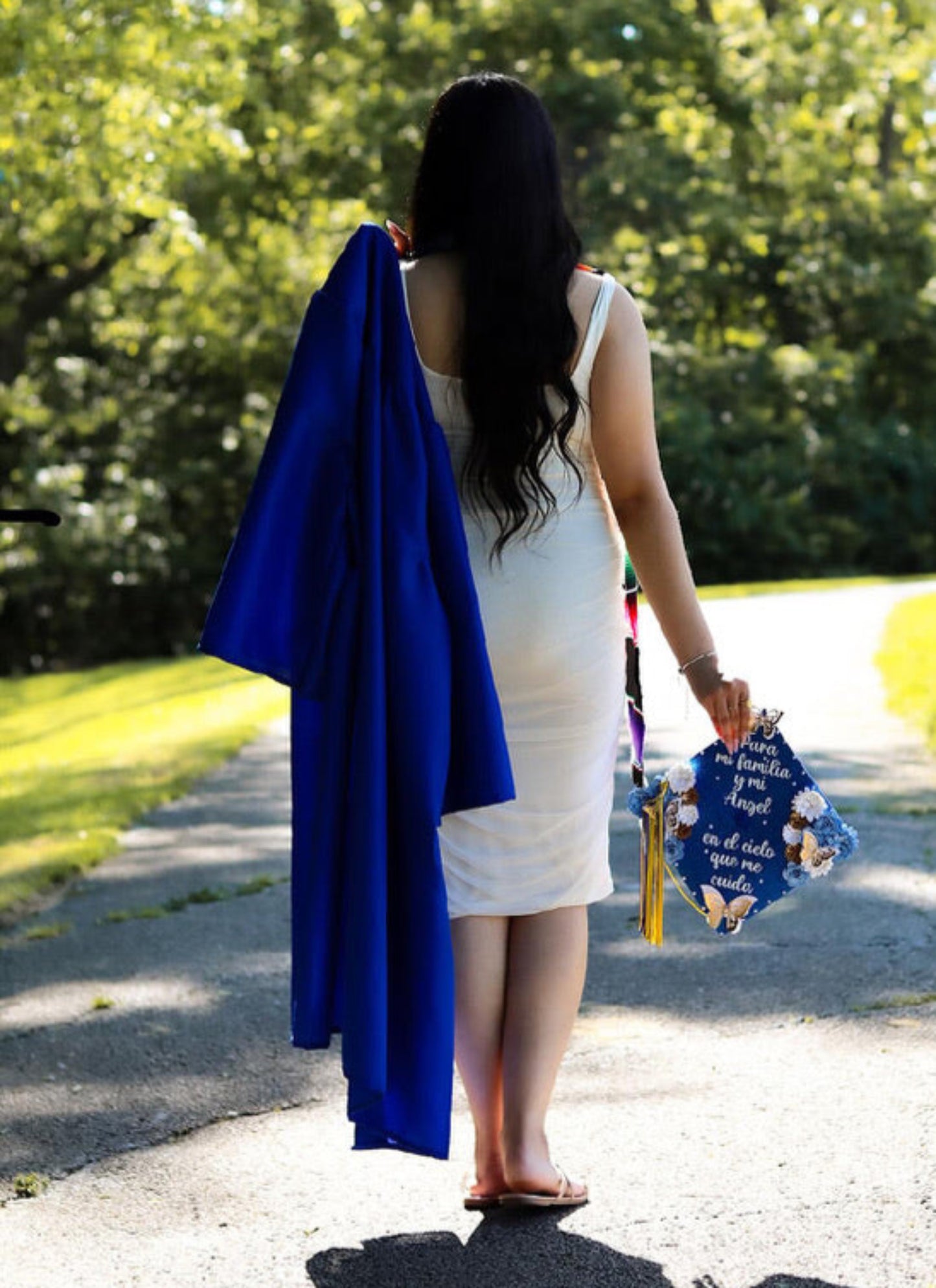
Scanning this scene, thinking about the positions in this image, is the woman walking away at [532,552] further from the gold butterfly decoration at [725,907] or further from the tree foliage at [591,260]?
the tree foliage at [591,260]

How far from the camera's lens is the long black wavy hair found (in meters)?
3.05

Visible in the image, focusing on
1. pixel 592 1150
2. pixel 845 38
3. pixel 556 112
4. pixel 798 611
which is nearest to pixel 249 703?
pixel 798 611

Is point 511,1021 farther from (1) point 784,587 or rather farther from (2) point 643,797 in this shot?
(1) point 784,587

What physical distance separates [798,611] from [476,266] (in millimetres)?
14996

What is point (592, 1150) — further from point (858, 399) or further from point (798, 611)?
point (858, 399)

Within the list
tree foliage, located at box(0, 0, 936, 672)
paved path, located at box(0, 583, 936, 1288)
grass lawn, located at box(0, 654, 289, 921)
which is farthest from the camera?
tree foliage, located at box(0, 0, 936, 672)

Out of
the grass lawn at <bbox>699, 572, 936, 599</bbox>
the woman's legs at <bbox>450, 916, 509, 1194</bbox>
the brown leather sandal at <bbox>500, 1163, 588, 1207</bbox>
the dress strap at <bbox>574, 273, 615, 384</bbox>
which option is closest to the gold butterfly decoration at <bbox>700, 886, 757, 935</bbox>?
the woman's legs at <bbox>450, 916, 509, 1194</bbox>

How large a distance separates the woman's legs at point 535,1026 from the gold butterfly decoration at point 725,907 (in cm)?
24

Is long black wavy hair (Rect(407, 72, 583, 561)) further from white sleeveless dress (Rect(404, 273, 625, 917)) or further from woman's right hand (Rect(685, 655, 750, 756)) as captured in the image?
woman's right hand (Rect(685, 655, 750, 756))

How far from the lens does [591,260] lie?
28.8 m

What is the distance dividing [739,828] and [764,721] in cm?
20

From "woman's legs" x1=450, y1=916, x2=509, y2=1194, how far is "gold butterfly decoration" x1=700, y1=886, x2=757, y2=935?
0.37m

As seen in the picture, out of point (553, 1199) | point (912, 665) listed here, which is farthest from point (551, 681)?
point (912, 665)

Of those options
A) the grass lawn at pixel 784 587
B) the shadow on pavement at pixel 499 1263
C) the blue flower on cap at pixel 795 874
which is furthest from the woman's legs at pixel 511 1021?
the grass lawn at pixel 784 587
